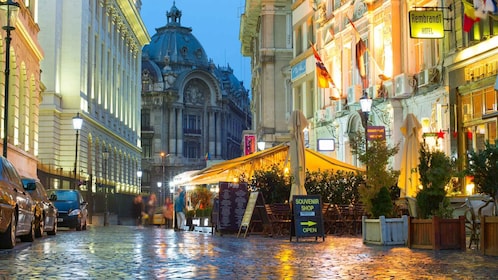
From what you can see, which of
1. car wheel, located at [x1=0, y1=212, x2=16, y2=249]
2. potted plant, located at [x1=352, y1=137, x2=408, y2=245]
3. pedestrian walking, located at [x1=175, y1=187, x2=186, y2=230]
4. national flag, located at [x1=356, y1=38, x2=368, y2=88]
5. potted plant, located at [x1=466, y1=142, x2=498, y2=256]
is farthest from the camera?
pedestrian walking, located at [x1=175, y1=187, x2=186, y2=230]

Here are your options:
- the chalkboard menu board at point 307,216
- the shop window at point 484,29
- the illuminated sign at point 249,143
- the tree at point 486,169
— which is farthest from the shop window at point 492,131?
the illuminated sign at point 249,143

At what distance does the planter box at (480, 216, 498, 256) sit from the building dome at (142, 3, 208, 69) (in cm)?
11167

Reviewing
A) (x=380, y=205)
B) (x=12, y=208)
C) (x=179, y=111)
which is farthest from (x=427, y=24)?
(x=179, y=111)

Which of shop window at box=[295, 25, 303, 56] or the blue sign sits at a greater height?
shop window at box=[295, 25, 303, 56]

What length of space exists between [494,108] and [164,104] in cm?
9532

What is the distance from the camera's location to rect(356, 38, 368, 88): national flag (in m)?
33.8

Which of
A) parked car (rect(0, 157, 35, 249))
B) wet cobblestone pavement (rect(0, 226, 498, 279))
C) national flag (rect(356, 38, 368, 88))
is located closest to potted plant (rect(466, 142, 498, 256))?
wet cobblestone pavement (rect(0, 226, 498, 279))

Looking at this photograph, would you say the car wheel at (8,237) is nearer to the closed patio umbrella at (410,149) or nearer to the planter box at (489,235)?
the planter box at (489,235)

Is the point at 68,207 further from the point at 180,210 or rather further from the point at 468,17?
the point at 468,17

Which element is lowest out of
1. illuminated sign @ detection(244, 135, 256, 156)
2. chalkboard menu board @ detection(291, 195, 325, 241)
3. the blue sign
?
chalkboard menu board @ detection(291, 195, 325, 241)

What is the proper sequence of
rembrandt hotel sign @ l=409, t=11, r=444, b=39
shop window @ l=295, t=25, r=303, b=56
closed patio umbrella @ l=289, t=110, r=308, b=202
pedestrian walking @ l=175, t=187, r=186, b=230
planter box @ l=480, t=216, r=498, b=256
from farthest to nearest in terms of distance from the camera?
shop window @ l=295, t=25, r=303, b=56
pedestrian walking @ l=175, t=187, r=186, b=230
rembrandt hotel sign @ l=409, t=11, r=444, b=39
closed patio umbrella @ l=289, t=110, r=308, b=202
planter box @ l=480, t=216, r=498, b=256

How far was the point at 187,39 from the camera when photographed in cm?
13325

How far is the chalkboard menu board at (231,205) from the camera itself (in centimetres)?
2528

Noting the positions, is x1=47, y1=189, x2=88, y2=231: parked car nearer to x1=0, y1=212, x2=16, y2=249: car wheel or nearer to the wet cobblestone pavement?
the wet cobblestone pavement
